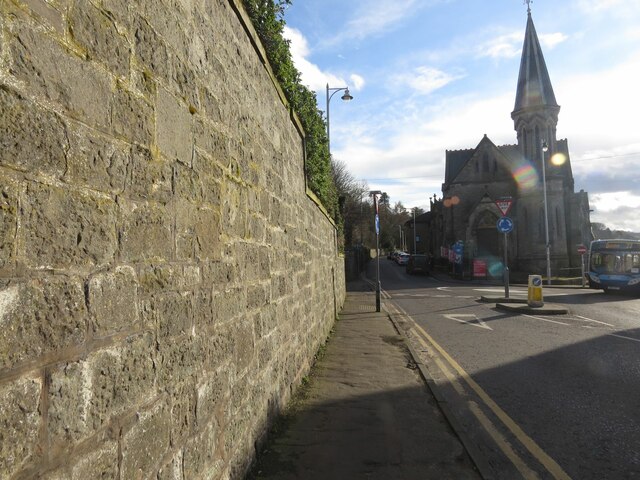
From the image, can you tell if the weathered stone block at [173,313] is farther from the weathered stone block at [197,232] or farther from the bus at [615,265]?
the bus at [615,265]

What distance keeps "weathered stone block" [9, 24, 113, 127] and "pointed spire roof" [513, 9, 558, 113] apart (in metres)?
46.9

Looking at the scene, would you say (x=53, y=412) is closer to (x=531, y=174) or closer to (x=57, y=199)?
(x=57, y=199)

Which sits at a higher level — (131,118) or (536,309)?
(131,118)

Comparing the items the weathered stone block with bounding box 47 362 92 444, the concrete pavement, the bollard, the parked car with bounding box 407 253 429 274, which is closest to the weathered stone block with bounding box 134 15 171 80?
the weathered stone block with bounding box 47 362 92 444

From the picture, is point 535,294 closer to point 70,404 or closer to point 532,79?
point 70,404

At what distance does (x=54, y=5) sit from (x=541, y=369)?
7720 mm

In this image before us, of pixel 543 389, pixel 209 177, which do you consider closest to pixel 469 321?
pixel 543 389

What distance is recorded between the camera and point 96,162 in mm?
1694

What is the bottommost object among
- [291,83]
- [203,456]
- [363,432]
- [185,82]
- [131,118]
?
[363,432]

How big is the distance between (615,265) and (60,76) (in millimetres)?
24384

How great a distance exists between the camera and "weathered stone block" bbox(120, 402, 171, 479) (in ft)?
5.81

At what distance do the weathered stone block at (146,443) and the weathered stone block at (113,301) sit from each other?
1.34ft

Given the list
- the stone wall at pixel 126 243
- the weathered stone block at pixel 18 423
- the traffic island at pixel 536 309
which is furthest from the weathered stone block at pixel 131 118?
the traffic island at pixel 536 309

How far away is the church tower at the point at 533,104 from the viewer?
42250 millimetres
